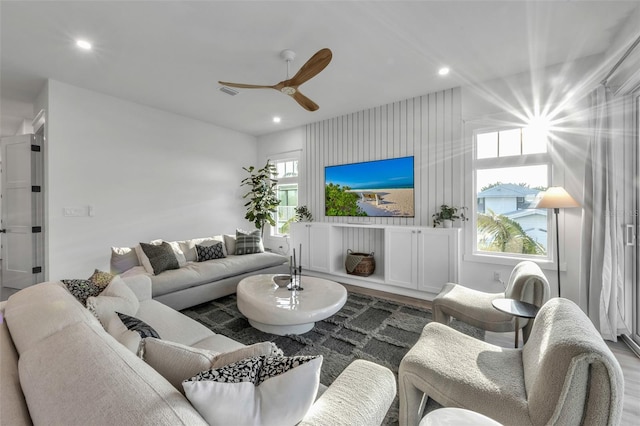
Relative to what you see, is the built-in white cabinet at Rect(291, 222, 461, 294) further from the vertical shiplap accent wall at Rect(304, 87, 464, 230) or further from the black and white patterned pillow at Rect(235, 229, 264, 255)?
the black and white patterned pillow at Rect(235, 229, 264, 255)

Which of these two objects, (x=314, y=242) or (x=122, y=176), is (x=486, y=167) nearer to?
(x=314, y=242)

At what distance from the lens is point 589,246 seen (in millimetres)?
2596

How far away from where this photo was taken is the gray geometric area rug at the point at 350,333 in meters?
2.09

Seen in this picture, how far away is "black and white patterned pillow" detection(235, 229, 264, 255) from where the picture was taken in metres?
4.19

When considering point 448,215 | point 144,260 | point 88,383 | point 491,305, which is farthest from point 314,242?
point 88,383

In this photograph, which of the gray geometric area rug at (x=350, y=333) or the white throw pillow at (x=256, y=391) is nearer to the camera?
the white throw pillow at (x=256, y=391)

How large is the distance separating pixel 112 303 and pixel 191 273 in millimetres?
1608

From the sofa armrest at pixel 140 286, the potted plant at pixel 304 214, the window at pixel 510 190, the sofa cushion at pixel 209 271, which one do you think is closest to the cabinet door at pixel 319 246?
the potted plant at pixel 304 214

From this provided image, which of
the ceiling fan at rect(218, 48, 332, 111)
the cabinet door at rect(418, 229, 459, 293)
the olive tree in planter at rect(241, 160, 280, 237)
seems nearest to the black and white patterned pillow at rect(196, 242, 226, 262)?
the olive tree in planter at rect(241, 160, 280, 237)

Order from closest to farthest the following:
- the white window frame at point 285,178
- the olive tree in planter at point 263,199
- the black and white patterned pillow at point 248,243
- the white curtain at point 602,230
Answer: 1. the white curtain at point 602,230
2. the black and white patterned pillow at point 248,243
3. the olive tree in planter at point 263,199
4. the white window frame at point 285,178

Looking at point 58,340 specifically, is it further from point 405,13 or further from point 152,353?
point 405,13

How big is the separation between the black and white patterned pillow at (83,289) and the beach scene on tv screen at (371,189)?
136 inches

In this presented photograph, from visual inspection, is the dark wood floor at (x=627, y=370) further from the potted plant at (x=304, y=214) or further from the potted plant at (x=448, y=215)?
the potted plant at (x=304, y=214)

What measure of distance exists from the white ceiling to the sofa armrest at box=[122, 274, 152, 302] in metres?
2.23
